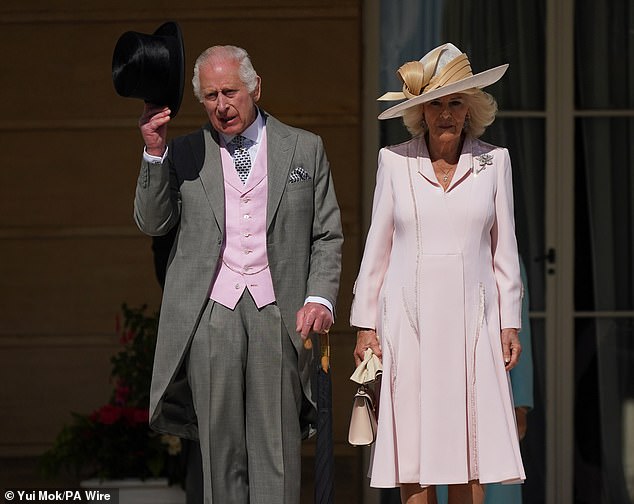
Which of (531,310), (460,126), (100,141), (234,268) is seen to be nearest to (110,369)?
(100,141)

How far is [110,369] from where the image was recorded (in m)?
6.56

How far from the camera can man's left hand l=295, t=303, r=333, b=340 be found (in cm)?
414

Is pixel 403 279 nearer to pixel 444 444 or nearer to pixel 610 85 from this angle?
pixel 444 444

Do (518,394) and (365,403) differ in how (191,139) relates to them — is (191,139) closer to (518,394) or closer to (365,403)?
(365,403)

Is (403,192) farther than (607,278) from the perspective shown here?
No

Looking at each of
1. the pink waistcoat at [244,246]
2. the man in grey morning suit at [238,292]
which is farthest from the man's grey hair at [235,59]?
the pink waistcoat at [244,246]

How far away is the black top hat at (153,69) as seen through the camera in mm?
4180

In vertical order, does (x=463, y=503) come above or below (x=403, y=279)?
below

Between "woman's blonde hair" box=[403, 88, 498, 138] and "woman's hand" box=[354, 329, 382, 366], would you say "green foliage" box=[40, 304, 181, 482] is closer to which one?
"woman's hand" box=[354, 329, 382, 366]

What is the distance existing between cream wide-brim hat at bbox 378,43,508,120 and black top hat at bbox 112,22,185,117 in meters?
0.65

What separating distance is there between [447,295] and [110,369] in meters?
2.82

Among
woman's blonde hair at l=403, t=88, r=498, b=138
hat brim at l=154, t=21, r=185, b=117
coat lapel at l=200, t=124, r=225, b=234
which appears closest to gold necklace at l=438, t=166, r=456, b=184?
woman's blonde hair at l=403, t=88, r=498, b=138

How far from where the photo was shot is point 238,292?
13.8ft

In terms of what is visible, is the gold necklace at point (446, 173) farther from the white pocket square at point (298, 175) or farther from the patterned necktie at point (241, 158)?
the patterned necktie at point (241, 158)
